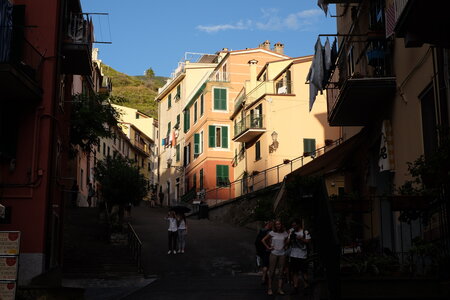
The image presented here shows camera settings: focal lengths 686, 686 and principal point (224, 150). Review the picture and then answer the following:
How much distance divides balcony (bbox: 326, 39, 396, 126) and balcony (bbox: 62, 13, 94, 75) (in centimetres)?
765

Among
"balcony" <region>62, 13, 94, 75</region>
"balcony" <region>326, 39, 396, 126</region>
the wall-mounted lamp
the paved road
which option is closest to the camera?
the paved road

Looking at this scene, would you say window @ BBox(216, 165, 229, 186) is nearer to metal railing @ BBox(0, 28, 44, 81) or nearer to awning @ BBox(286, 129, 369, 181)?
awning @ BBox(286, 129, 369, 181)

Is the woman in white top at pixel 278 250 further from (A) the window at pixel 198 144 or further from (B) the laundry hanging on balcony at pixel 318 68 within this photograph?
(A) the window at pixel 198 144

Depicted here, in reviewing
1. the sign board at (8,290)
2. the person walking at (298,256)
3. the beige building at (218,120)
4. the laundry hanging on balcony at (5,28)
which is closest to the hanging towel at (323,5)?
the person walking at (298,256)

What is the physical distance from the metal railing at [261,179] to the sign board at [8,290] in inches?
870

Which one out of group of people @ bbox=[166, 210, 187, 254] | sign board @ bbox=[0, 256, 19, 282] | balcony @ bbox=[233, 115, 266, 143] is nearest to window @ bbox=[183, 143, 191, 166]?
balcony @ bbox=[233, 115, 266, 143]

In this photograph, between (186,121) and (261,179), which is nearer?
(261,179)

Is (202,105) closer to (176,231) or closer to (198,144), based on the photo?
(198,144)

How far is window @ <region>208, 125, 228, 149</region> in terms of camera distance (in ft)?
160

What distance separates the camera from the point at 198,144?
2005 inches

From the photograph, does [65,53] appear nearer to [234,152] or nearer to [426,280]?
[426,280]

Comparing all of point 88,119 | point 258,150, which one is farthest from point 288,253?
point 258,150

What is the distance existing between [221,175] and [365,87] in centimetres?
3136

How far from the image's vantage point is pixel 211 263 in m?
24.7
